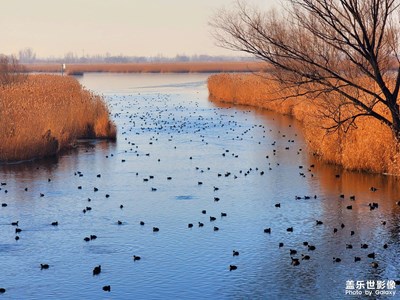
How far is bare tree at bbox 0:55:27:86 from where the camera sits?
48562 millimetres

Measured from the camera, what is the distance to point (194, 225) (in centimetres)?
1781

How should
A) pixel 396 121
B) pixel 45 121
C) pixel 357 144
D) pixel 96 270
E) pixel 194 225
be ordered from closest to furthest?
pixel 96 270, pixel 194 225, pixel 396 121, pixel 357 144, pixel 45 121

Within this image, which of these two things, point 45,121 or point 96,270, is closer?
point 96,270

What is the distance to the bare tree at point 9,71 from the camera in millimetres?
48562

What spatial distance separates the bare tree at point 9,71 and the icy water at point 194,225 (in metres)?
19.1

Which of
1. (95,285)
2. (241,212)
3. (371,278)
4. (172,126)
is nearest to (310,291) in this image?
(371,278)

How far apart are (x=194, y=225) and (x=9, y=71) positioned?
3554 cm

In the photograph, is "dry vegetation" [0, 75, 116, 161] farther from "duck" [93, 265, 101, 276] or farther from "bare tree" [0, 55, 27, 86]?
"duck" [93, 265, 101, 276]

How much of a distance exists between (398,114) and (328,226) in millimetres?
6007

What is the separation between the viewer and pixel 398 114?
870 inches

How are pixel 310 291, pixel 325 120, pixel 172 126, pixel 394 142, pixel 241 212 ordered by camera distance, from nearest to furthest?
pixel 310 291 < pixel 241 212 < pixel 394 142 < pixel 325 120 < pixel 172 126

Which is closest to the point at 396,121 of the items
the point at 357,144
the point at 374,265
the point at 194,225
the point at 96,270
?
the point at 357,144

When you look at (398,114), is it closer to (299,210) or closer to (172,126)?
(299,210)

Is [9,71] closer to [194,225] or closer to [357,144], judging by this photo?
[357,144]
